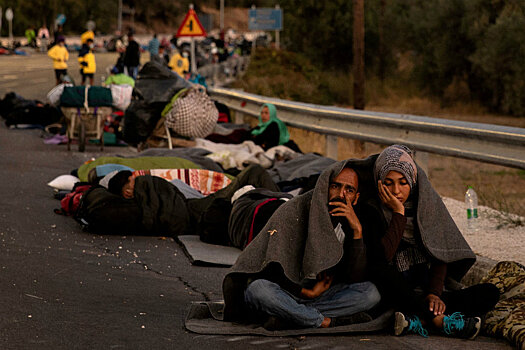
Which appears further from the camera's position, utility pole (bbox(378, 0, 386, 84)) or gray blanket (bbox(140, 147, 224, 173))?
utility pole (bbox(378, 0, 386, 84))

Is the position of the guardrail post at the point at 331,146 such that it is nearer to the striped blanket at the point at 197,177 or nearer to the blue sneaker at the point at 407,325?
the striped blanket at the point at 197,177

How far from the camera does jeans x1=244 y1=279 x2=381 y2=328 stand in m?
6.16

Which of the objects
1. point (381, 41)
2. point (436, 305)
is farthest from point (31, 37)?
point (436, 305)

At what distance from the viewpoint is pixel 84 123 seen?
18.5 metres

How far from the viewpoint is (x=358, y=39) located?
26031 millimetres

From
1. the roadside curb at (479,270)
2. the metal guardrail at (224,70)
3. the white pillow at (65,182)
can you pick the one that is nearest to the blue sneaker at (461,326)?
the roadside curb at (479,270)

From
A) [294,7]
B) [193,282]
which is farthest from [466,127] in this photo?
[294,7]

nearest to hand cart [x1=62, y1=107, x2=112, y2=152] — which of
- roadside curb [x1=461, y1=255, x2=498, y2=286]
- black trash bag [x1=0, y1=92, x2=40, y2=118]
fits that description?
black trash bag [x1=0, y1=92, x2=40, y2=118]

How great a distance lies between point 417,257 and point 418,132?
224 inches

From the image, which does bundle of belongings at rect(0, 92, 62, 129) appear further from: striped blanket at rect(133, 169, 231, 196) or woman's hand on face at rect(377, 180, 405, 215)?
woman's hand on face at rect(377, 180, 405, 215)

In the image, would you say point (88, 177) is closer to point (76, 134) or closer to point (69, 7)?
point (76, 134)

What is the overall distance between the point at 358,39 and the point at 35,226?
55.0 ft

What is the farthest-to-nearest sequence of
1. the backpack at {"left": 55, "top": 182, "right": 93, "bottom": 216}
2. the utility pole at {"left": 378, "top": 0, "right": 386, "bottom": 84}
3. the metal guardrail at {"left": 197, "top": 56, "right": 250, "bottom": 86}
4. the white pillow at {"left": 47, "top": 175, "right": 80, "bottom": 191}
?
the utility pole at {"left": 378, "top": 0, "right": 386, "bottom": 84} → the metal guardrail at {"left": 197, "top": 56, "right": 250, "bottom": 86} → the white pillow at {"left": 47, "top": 175, "right": 80, "bottom": 191} → the backpack at {"left": 55, "top": 182, "right": 93, "bottom": 216}

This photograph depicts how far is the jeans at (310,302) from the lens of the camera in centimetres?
616
